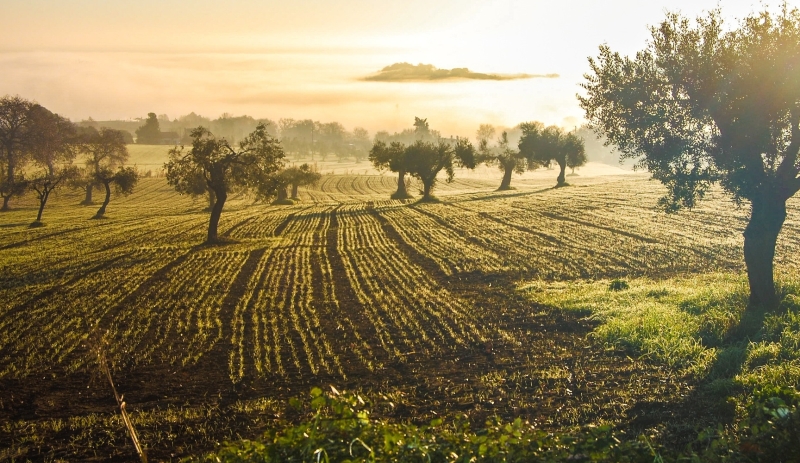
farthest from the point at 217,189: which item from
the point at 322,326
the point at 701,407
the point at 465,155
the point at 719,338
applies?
the point at 465,155

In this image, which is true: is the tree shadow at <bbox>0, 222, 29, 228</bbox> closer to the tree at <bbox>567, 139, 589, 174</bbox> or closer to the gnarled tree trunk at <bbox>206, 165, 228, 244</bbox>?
the gnarled tree trunk at <bbox>206, 165, 228, 244</bbox>

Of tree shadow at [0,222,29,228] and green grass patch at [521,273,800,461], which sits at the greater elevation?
green grass patch at [521,273,800,461]

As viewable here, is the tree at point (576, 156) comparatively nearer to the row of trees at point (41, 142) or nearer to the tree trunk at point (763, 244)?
the row of trees at point (41, 142)

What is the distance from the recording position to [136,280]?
31625 mm

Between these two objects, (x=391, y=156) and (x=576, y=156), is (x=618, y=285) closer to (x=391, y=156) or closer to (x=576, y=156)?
(x=391, y=156)

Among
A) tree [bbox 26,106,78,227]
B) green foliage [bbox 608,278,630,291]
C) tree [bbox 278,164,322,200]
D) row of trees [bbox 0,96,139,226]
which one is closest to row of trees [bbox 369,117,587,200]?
tree [bbox 278,164,322,200]

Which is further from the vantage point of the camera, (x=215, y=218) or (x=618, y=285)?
(x=215, y=218)

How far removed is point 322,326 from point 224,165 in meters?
25.2

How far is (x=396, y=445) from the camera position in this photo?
646 centimetres

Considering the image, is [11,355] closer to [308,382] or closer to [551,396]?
[308,382]

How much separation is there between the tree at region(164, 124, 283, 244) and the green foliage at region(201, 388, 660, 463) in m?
38.9

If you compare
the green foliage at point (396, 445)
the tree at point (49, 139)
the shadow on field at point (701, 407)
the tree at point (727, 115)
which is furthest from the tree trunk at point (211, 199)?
the green foliage at point (396, 445)

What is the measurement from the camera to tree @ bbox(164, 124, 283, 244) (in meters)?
43.6

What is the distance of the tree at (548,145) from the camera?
92250mm
